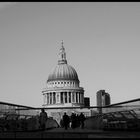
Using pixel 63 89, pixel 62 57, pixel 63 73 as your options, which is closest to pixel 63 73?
pixel 63 73

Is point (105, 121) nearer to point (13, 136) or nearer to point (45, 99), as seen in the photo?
point (13, 136)

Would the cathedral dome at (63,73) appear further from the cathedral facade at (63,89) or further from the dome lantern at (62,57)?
the dome lantern at (62,57)

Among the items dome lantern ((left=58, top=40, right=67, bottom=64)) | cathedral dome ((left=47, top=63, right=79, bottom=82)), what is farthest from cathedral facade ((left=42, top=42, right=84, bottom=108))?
dome lantern ((left=58, top=40, right=67, bottom=64))

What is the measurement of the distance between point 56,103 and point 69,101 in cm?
478

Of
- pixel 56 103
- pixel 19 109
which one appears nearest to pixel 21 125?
pixel 19 109

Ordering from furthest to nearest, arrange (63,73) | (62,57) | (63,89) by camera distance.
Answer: (62,57) < (63,73) < (63,89)

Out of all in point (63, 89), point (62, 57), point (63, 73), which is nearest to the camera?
point (63, 89)

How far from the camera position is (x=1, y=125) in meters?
15.8

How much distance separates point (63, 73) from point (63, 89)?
9.53m

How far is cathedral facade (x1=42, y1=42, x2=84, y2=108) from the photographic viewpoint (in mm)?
133125

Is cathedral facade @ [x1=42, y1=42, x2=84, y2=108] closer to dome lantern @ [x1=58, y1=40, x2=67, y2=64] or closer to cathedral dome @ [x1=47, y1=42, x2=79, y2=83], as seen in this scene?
cathedral dome @ [x1=47, y1=42, x2=79, y2=83]

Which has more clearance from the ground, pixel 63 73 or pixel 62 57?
pixel 62 57

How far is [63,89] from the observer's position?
134 metres

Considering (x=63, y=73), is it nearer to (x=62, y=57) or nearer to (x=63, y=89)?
(x=63, y=89)
